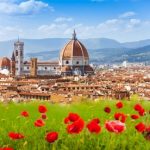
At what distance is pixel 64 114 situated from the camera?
5133 mm

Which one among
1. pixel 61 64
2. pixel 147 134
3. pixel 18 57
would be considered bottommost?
pixel 147 134

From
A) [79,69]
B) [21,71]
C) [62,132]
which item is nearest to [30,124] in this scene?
[62,132]

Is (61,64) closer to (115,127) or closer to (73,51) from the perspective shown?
(73,51)

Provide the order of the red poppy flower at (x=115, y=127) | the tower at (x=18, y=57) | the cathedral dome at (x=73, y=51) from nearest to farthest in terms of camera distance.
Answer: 1. the red poppy flower at (x=115, y=127)
2. the cathedral dome at (x=73, y=51)
3. the tower at (x=18, y=57)

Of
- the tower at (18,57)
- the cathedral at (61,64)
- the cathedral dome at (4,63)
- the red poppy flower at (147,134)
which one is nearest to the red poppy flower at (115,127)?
the red poppy flower at (147,134)

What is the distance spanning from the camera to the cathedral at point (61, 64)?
97812mm

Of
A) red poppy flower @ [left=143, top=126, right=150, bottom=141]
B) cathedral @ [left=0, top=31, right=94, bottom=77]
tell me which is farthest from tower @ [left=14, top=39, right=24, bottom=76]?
red poppy flower @ [left=143, top=126, right=150, bottom=141]

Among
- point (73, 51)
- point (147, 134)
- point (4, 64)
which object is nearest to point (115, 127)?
point (147, 134)

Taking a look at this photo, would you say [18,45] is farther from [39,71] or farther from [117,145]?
[117,145]

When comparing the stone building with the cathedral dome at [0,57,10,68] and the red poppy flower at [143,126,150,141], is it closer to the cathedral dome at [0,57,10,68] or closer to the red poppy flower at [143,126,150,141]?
the cathedral dome at [0,57,10,68]

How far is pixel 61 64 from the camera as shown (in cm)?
10044

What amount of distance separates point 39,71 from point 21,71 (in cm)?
570

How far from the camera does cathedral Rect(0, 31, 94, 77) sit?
321ft

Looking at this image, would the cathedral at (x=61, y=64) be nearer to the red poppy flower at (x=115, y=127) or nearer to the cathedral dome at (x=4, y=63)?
the cathedral dome at (x=4, y=63)
